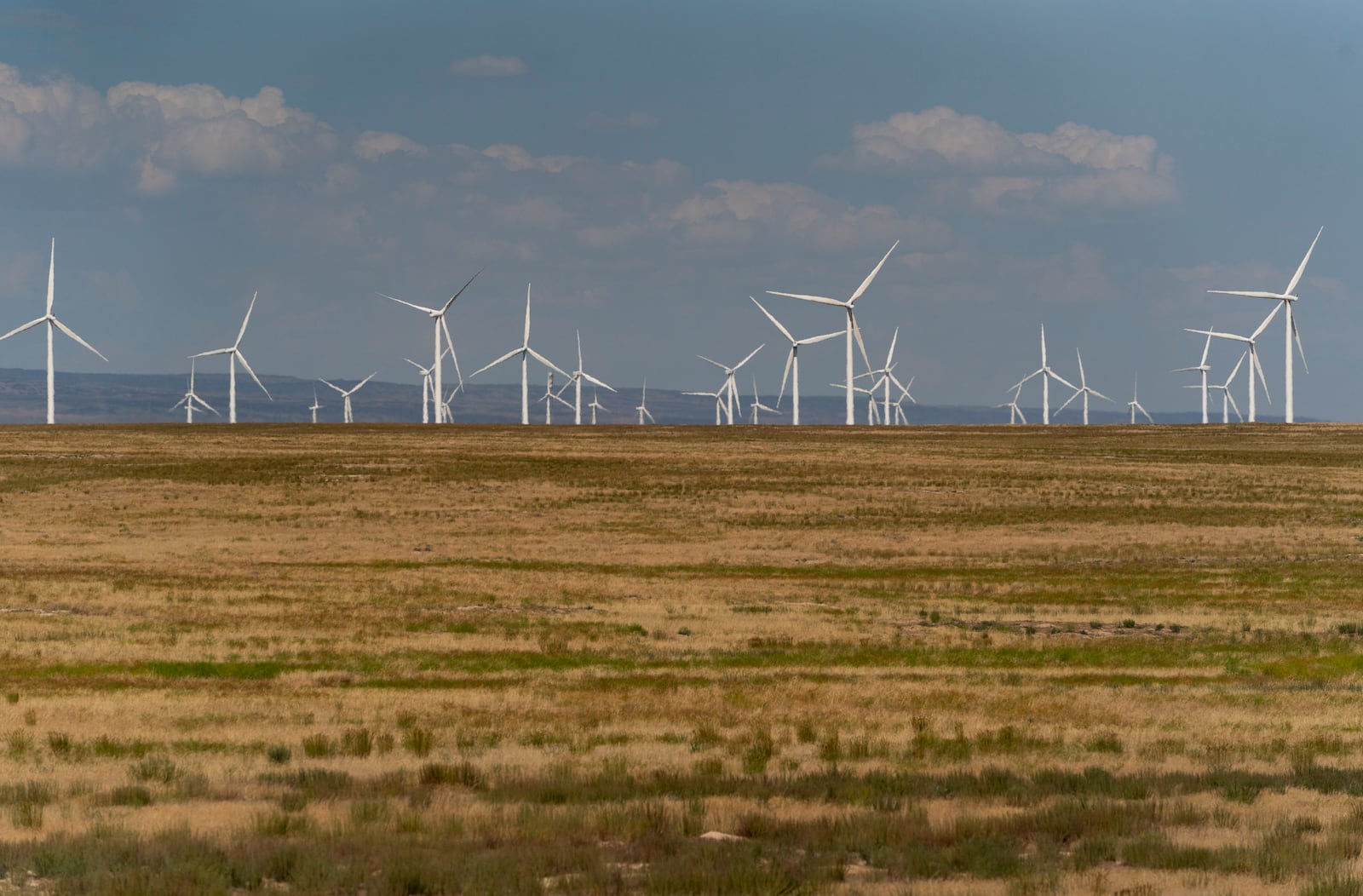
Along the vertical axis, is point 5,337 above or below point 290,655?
above

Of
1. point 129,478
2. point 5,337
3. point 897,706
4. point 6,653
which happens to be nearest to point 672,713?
point 897,706

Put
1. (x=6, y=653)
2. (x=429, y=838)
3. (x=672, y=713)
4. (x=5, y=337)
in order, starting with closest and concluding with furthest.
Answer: (x=429, y=838), (x=672, y=713), (x=6, y=653), (x=5, y=337)

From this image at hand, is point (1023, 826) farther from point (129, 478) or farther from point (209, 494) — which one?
point (129, 478)

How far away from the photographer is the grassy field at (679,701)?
43.2 feet

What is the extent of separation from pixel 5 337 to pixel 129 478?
216ft

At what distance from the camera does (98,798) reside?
16.0 metres

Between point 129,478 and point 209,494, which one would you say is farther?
point 129,478

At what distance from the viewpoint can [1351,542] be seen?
62.3m

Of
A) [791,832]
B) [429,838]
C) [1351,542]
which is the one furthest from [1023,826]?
[1351,542]

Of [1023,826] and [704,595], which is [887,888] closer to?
[1023,826]

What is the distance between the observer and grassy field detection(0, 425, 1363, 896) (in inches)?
518

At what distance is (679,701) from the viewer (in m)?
24.6

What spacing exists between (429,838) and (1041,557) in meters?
47.9

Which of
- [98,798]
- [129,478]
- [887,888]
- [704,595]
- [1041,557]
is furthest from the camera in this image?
[129,478]
